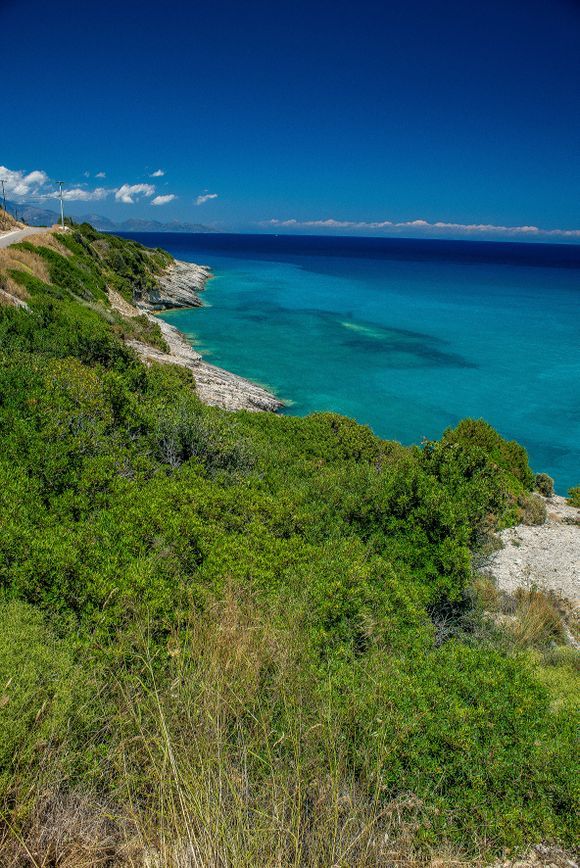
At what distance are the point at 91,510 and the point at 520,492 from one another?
15345mm

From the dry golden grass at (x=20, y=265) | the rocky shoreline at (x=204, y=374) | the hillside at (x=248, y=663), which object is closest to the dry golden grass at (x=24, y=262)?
the dry golden grass at (x=20, y=265)

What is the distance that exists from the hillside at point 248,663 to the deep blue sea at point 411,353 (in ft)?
55.4

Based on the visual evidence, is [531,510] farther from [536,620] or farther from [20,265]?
[20,265]

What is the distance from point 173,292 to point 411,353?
98.0ft

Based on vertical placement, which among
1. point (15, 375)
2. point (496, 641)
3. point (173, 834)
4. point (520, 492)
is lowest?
point (520, 492)

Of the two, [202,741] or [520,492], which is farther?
[520,492]

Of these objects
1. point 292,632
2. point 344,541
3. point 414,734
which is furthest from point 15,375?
point 414,734

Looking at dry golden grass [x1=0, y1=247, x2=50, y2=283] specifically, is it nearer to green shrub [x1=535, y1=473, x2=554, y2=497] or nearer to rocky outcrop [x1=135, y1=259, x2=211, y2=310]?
rocky outcrop [x1=135, y1=259, x2=211, y2=310]

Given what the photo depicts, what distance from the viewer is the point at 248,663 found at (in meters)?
3.91

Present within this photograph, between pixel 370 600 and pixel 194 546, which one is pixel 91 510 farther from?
pixel 370 600

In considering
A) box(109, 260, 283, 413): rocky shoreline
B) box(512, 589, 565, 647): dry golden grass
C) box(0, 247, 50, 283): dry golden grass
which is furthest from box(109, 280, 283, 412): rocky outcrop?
box(512, 589, 565, 647): dry golden grass

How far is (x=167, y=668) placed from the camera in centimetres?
449

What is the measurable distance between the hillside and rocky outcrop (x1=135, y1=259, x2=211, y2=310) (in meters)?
43.0

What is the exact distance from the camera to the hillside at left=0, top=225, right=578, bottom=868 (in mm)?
3102
